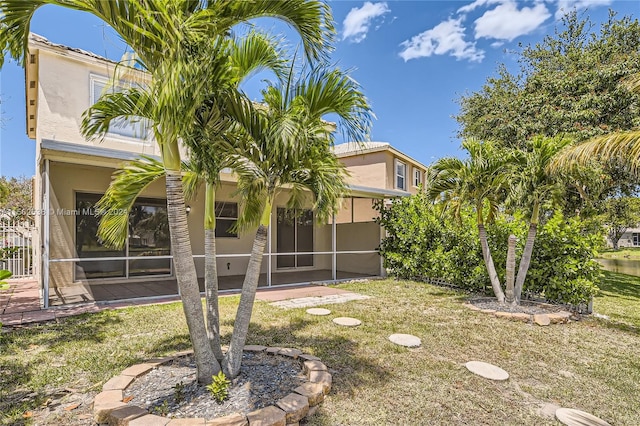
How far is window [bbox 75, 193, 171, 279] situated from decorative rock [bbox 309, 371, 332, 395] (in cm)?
709

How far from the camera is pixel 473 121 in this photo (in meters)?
14.7

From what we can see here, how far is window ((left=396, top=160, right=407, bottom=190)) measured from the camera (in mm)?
19328

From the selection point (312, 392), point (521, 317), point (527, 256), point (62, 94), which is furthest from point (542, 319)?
point (62, 94)

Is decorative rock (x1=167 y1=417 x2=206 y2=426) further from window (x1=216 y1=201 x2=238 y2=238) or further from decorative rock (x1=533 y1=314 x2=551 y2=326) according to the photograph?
window (x1=216 y1=201 x2=238 y2=238)

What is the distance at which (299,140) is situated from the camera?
2.98 metres

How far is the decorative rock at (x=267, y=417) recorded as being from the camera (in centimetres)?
257

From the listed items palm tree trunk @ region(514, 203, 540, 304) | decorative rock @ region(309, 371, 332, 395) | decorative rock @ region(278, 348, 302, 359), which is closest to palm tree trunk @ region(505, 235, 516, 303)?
palm tree trunk @ region(514, 203, 540, 304)

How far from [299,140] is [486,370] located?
3.33 m

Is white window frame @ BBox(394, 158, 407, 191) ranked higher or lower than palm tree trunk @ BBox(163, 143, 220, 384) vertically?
higher

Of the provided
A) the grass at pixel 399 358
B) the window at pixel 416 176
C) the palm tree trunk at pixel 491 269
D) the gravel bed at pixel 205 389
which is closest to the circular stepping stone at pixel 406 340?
the grass at pixel 399 358

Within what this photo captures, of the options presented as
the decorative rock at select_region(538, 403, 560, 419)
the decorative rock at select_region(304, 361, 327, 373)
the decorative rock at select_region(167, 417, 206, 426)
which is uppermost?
the decorative rock at select_region(167, 417, 206, 426)

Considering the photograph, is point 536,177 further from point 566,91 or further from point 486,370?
point 566,91

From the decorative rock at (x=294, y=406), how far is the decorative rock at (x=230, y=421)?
1.08 ft

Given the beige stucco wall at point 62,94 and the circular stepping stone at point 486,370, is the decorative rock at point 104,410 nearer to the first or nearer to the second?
the circular stepping stone at point 486,370
